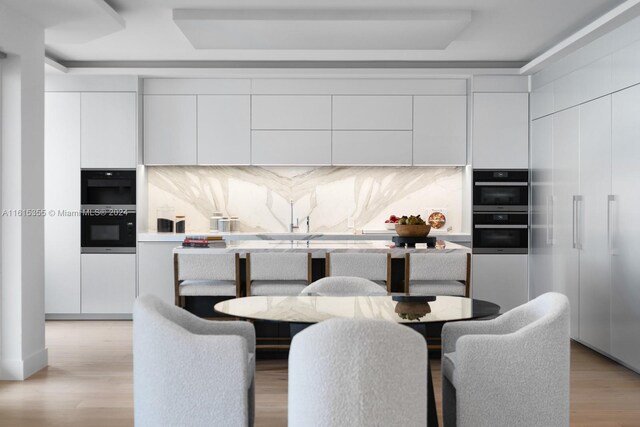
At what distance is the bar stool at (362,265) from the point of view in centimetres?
493

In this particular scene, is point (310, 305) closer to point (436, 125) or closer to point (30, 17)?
point (30, 17)

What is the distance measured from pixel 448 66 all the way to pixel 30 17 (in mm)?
3947

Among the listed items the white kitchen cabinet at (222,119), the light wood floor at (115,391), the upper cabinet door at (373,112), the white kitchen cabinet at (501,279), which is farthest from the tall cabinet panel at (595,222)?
the white kitchen cabinet at (222,119)

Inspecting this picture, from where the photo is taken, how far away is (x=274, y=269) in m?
4.88

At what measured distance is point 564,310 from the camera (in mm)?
2869

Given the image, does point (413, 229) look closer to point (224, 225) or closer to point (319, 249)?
point (319, 249)

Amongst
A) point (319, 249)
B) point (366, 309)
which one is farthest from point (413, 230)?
point (366, 309)

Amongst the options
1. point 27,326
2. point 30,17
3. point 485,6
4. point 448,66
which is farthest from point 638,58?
point 27,326

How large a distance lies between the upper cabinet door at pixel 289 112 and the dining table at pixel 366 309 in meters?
3.75

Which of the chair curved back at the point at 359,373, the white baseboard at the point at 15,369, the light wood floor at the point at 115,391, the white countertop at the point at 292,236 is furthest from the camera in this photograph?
the white countertop at the point at 292,236

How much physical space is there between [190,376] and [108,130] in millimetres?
4729

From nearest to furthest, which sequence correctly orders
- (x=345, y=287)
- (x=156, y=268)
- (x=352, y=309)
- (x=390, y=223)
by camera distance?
(x=352, y=309) < (x=345, y=287) < (x=156, y=268) < (x=390, y=223)

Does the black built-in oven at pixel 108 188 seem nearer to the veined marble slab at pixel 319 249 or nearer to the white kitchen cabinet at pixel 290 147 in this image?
the white kitchen cabinet at pixel 290 147

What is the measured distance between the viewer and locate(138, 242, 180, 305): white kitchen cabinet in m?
6.87
